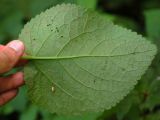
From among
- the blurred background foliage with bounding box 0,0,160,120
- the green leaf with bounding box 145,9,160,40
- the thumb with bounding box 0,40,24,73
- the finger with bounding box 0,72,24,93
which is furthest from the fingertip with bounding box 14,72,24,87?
the green leaf with bounding box 145,9,160,40

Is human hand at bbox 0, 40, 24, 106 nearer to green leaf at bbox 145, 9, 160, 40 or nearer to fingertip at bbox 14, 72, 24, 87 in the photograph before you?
fingertip at bbox 14, 72, 24, 87

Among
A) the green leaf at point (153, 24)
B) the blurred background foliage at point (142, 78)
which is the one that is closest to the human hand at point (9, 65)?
the blurred background foliage at point (142, 78)

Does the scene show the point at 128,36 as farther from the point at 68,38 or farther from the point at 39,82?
the point at 39,82

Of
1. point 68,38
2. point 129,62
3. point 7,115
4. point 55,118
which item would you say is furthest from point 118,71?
point 7,115

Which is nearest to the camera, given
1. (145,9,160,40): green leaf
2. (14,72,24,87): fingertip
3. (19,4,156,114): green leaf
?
(19,4,156,114): green leaf

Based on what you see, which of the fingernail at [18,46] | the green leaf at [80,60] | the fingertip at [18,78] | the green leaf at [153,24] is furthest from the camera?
the green leaf at [153,24]

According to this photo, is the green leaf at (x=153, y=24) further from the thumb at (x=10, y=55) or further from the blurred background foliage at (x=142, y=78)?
the thumb at (x=10, y=55)

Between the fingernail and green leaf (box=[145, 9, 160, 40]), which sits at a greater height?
the fingernail
